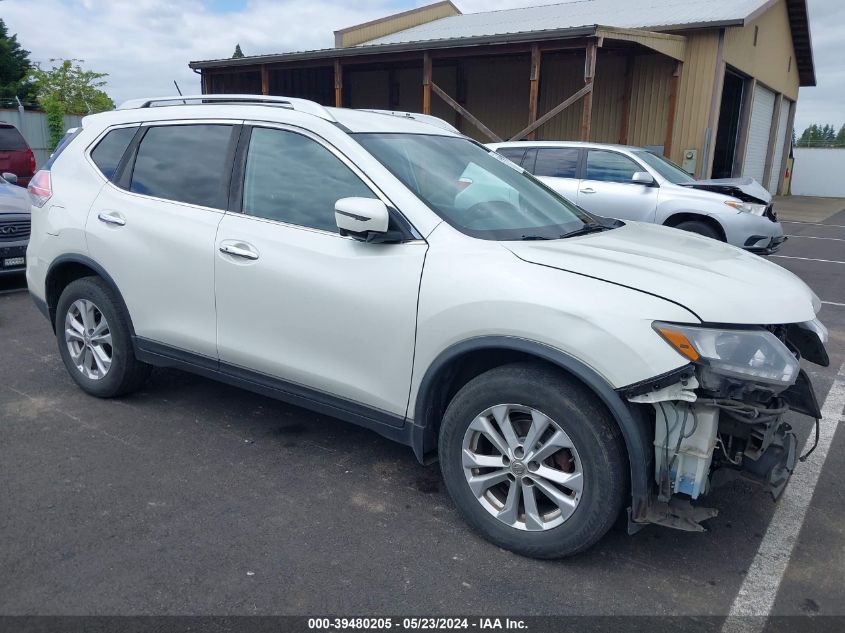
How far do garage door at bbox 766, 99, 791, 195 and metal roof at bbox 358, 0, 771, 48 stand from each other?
813 cm

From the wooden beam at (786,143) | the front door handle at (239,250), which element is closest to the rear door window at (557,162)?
the front door handle at (239,250)

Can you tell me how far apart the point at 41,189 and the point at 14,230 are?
353 centimetres

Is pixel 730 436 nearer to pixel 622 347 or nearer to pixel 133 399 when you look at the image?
A: pixel 622 347

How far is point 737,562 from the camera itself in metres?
3.00

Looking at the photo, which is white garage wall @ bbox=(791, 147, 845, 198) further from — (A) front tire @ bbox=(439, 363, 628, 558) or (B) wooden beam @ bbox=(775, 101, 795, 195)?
(A) front tire @ bbox=(439, 363, 628, 558)

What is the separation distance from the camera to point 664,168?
1010cm

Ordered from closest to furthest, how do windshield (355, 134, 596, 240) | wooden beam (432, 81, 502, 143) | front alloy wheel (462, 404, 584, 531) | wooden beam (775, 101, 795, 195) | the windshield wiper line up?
1. front alloy wheel (462, 404, 584, 531)
2. windshield (355, 134, 596, 240)
3. the windshield wiper
4. wooden beam (432, 81, 502, 143)
5. wooden beam (775, 101, 795, 195)

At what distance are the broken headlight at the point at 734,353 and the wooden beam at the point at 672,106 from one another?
53.2 ft

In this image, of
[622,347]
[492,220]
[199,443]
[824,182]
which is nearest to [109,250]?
[199,443]

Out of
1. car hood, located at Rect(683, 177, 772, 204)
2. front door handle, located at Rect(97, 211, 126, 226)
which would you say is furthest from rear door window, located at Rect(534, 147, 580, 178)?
front door handle, located at Rect(97, 211, 126, 226)

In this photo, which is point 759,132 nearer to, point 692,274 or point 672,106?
point 672,106

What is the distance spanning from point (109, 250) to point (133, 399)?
1.02 meters

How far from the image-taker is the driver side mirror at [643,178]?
31.3 feet

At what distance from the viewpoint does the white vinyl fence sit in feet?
71.1
